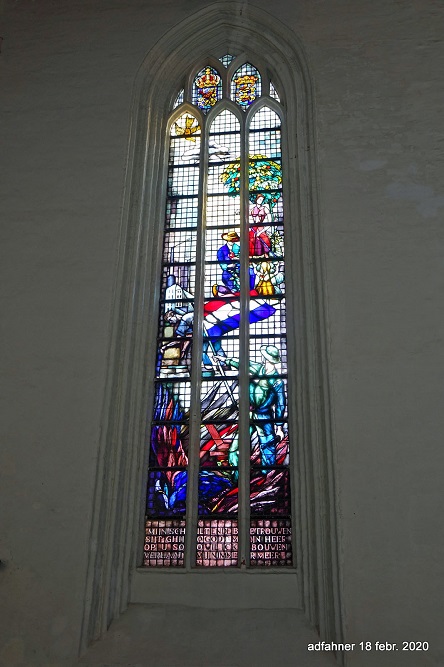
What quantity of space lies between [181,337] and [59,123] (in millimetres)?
2051

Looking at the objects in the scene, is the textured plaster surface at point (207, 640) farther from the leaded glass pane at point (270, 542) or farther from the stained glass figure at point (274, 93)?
the stained glass figure at point (274, 93)

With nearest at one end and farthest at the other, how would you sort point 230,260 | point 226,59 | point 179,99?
point 230,260 < point 179,99 < point 226,59

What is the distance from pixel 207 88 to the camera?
6293mm

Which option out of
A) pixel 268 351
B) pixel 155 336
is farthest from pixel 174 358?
pixel 268 351

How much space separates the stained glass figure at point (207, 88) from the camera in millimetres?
6211

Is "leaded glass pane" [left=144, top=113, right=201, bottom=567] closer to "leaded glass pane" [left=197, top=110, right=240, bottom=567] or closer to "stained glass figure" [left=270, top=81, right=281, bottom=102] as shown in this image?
"leaded glass pane" [left=197, top=110, right=240, bottom=567]

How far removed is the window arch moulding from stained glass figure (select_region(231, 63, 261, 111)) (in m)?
0.07

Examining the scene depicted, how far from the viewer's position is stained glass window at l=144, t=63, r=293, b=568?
4.62 meters

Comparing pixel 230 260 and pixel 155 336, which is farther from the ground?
pixel 230 260

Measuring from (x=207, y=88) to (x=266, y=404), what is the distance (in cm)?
289

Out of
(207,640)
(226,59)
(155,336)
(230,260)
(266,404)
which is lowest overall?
(207,640)

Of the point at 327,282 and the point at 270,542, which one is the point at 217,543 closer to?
the point at 270,542

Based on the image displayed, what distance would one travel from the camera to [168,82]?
20.4 ft

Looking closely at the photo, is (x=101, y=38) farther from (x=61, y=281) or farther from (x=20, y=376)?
(x=20, y=376)
